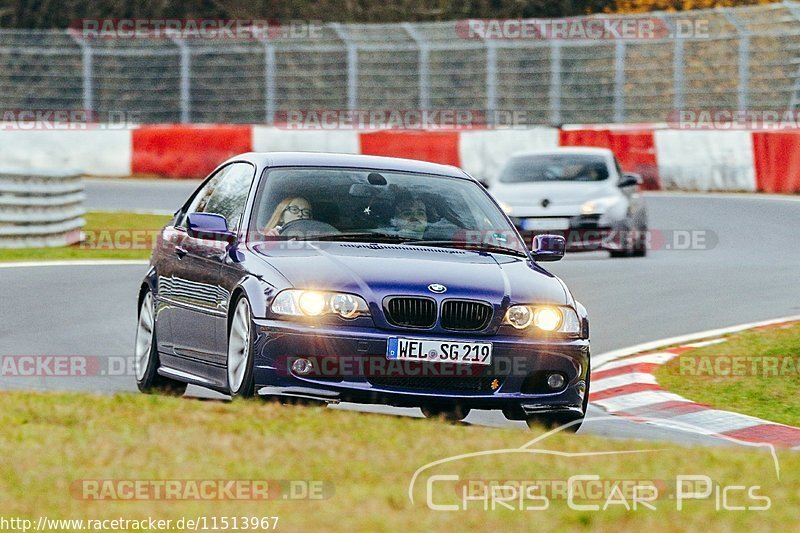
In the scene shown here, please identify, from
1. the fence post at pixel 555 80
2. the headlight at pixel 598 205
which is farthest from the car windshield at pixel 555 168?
the fence post at pixel 555 80

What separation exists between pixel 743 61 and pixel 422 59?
19.9ft

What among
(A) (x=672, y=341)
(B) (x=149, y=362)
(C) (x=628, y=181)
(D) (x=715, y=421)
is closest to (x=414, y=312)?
(B) (x=149, y=362)

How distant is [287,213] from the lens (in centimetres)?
896

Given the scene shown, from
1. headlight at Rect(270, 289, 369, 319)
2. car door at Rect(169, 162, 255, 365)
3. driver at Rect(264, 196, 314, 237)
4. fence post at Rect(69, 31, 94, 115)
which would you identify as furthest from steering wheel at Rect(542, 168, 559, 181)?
fence post at Rect(69, 31, 94, 115)

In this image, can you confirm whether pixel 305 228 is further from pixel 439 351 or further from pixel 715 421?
pixel 715 421

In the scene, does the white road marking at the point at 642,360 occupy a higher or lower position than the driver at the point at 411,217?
lower

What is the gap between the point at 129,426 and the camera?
7062mm

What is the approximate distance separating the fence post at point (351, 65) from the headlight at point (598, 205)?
12.9 meters

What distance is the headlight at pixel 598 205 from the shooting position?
1983 centimetres

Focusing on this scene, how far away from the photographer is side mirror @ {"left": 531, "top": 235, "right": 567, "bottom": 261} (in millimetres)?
9422

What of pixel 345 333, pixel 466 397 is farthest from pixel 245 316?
pixel 466 397

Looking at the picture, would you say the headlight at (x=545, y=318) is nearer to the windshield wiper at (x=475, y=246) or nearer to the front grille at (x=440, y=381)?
the front grille at (x=440, y=381)

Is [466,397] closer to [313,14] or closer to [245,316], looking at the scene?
[245,316]

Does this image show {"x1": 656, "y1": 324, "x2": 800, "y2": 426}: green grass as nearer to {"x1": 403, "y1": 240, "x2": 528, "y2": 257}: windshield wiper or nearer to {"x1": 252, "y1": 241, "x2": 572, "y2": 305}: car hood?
{"x1": 403, "y1": 240, "x2": 528, "y2": 257}: windshield wiper
